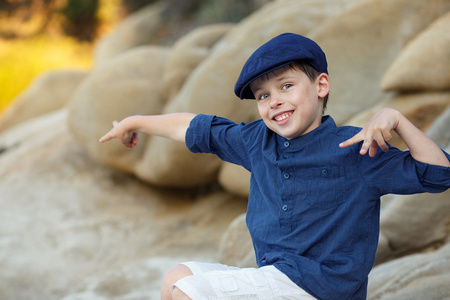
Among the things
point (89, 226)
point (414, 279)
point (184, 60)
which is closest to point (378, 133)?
point (414, 279)

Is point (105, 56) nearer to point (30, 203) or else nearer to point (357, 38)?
point (30, 203)

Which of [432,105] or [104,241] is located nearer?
[432,105]

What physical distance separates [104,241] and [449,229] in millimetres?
2806

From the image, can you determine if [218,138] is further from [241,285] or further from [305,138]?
[241,285]

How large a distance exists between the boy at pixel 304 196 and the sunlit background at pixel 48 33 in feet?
31.8

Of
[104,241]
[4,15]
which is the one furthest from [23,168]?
[4,15]

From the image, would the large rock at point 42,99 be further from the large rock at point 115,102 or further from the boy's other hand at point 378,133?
the boy's other hand at point 378,133

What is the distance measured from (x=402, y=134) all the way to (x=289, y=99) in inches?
13.6

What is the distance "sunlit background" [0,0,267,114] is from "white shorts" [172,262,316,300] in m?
9.87

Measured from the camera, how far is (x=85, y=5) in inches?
455

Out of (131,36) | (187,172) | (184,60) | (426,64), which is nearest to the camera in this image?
(426,64)

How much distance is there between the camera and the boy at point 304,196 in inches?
60.7

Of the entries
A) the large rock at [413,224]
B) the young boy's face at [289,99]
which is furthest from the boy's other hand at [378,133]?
the large rock at [413,224]

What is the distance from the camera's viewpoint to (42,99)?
7.61 m
